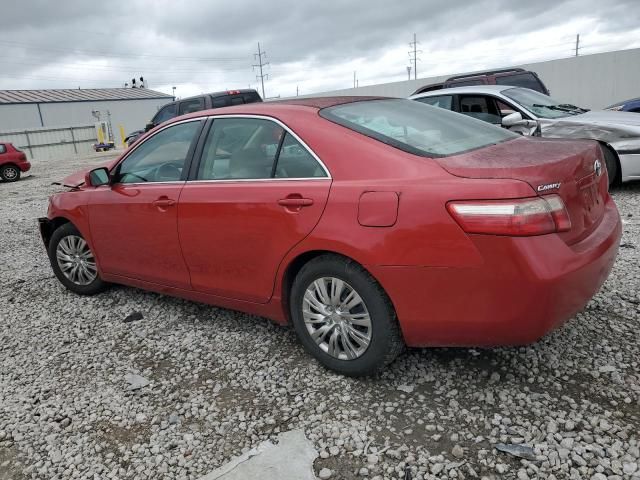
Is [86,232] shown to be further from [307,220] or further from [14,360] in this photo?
[307,220]

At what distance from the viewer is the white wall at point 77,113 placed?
45.5 m

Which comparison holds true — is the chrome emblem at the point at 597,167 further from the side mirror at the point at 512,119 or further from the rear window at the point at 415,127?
the side mirror at the point at 512,119

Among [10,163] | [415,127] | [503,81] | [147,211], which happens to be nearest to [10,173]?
[10,163]

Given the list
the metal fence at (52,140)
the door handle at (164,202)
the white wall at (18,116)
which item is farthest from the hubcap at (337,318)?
the white wall at (18,116)

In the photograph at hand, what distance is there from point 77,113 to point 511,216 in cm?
5543

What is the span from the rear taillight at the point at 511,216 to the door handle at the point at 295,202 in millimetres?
806

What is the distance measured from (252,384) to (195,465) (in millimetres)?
673

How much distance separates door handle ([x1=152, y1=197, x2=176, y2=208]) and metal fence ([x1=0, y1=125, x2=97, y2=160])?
103ft

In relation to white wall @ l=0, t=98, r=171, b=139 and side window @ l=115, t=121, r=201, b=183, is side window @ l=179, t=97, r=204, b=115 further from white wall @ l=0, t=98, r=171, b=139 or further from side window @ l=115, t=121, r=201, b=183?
white wall @ l=0, t=98, r=171, b=139

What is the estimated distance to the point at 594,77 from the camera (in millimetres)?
19906

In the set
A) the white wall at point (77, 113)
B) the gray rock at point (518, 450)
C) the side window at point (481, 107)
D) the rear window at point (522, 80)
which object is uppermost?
the white wall at point (77, 113)

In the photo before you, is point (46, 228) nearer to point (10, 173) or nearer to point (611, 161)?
point (611, 161)

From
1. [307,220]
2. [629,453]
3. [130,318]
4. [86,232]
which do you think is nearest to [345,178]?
[307,220]

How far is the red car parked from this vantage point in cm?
1808
